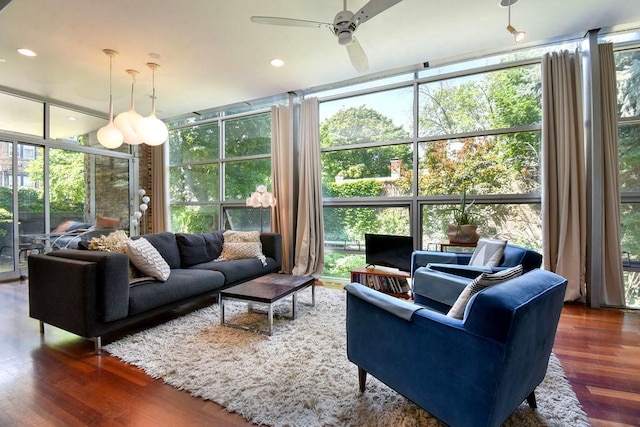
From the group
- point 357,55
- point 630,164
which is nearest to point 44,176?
point 357,55

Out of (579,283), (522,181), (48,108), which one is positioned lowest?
(579,283)

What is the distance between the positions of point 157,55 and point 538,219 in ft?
16.1

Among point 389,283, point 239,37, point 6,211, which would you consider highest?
point 239,37

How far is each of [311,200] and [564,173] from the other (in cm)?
308

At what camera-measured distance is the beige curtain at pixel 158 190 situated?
615cm

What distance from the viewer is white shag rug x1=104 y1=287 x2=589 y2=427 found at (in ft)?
5.07

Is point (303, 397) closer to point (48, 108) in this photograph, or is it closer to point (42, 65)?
point (42, 65)

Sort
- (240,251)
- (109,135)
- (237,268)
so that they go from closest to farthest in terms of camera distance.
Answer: (237,268) → (109,135) → (240,251)

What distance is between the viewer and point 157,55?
354cm

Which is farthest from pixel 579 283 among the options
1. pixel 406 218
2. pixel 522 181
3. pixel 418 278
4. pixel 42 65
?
pixel 42 65

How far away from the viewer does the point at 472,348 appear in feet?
3.76

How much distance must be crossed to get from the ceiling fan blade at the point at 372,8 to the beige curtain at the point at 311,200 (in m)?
2.35

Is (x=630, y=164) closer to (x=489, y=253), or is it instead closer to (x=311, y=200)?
(x=489, y=253)

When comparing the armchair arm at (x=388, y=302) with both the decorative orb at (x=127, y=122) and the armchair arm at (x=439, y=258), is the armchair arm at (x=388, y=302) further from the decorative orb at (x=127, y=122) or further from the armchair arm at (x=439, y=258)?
the decorative orb at (x=127, y=122)
